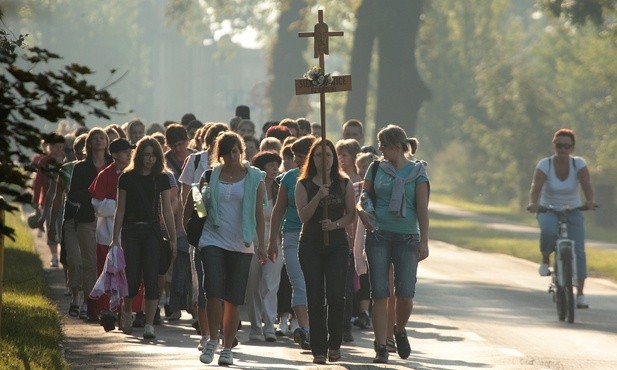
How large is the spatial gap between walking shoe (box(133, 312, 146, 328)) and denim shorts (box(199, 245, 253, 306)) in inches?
118

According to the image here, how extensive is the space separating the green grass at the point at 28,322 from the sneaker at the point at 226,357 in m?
1.11

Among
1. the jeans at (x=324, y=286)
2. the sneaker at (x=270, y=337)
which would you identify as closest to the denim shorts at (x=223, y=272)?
the jeans at (x=324, y=286)

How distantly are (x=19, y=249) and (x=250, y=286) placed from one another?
10.6m

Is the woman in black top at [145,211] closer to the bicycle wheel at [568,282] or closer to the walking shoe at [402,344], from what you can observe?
the walking shoe at [402,344]

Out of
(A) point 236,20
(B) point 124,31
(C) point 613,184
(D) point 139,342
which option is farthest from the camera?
(B) point 124,31

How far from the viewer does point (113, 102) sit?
7.09 metres

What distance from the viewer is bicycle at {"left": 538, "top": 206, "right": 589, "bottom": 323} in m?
16.4

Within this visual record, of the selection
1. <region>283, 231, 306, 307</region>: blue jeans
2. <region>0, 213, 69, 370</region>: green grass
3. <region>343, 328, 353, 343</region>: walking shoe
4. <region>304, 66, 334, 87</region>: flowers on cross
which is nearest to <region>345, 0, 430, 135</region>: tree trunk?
<region>0, 213, 69, 370</region>: green grass

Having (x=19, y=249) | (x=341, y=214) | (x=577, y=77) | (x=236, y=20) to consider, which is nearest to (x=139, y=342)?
(x=341, y=214)

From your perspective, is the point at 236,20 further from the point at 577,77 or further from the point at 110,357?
the point at 110,357

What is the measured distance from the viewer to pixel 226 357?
40.3 feet

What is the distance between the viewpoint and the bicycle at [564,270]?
A: 1642 cm

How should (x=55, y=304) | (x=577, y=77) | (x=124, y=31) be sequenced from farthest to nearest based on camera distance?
(x=124, y=31) < (x=577, y=77) < (x=55, y=304)

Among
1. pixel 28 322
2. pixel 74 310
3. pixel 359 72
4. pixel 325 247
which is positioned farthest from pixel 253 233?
pixel 359 72
